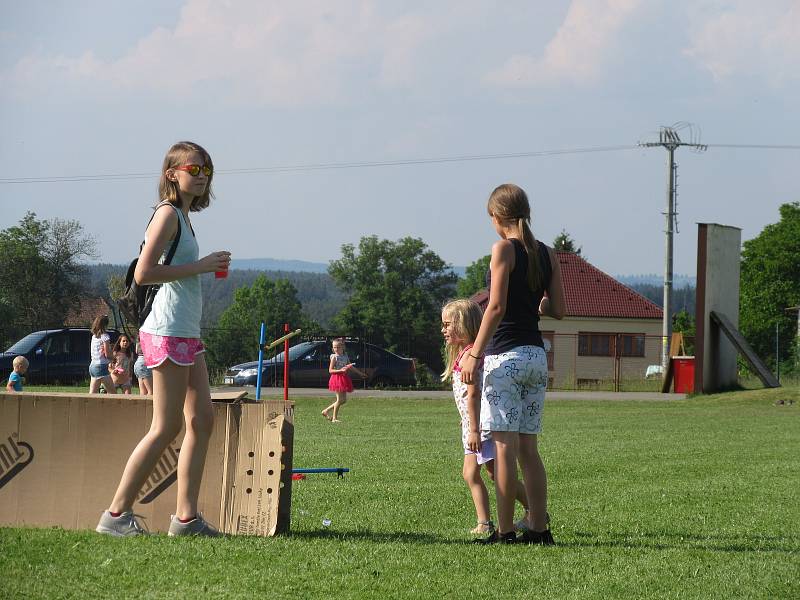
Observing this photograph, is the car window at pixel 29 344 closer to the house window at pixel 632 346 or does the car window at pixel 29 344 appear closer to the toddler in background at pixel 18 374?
the toddler in background at pixel 18 374

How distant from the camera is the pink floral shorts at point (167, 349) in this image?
19.1 feet

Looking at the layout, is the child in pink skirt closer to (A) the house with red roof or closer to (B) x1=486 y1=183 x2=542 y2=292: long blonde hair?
Result: (B) x1=486 y1=183 x2=542 y2=292: long blonde hair

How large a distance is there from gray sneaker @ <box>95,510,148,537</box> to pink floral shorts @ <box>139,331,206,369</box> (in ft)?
2.52

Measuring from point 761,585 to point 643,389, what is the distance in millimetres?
38786

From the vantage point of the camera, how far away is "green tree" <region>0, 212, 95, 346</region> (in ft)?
196

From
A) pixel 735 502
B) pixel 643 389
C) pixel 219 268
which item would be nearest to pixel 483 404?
pixel 219 268

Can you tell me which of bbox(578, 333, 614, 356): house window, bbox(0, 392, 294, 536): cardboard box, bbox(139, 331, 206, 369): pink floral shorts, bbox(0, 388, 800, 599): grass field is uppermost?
bbox(578, 333, 614, 356): house window

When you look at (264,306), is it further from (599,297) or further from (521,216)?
(521,216)

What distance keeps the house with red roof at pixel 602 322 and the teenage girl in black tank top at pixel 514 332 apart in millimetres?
64023

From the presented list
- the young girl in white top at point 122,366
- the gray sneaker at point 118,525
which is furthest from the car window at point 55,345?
the gray sneaker at point 118,525

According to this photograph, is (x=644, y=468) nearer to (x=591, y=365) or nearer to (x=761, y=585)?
(x=761, y=585)

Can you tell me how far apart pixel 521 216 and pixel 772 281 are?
281 feet

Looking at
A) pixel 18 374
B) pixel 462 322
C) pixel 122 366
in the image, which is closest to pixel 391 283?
pixel 122 366

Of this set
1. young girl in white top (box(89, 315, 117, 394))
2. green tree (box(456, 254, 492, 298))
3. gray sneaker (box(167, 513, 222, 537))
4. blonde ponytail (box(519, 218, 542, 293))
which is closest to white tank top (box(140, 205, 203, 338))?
gray sneaker (box(167, 513, 222, 537))
